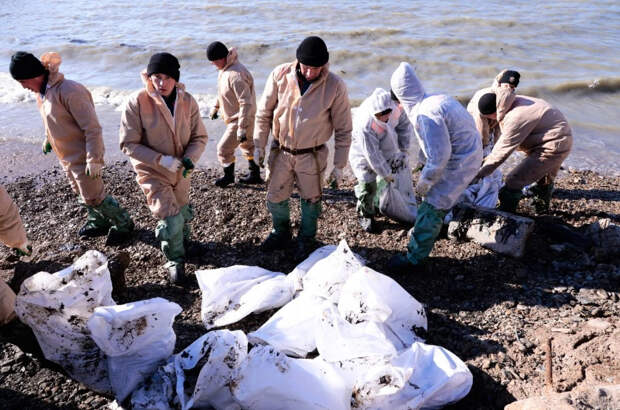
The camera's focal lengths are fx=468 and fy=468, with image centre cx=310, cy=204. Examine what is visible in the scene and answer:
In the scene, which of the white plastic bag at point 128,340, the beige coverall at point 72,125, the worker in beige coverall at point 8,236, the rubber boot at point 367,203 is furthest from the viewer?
the rubber boot at point 367,203

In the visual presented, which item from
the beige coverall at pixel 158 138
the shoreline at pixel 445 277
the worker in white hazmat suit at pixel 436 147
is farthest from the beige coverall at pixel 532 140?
the beige coverall at pixel 158 138

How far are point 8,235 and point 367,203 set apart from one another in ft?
9.80

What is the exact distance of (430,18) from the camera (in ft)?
45.2

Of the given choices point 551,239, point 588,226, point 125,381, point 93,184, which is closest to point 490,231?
point 551,239

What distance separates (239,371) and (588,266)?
301 centimetres

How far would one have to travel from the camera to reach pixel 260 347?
2506 mm

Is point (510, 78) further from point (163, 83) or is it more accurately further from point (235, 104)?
point (163, 83)

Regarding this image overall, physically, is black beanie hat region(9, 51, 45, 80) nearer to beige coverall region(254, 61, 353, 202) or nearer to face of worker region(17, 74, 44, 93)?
face of worker region(17, 74, 44, 93)

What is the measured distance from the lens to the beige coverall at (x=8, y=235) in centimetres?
288

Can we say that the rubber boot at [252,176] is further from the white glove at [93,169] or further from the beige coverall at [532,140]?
the beige coverall at [532,140]

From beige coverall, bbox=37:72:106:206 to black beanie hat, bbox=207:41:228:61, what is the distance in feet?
5.44

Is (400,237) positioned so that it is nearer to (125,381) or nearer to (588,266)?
(588,266)

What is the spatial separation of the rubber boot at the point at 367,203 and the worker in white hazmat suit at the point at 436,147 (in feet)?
2.81

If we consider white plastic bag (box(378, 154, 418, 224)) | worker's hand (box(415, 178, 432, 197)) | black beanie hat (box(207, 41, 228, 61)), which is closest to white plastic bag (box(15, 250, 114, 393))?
worker's hand (box(415, 178, 432, 197))
